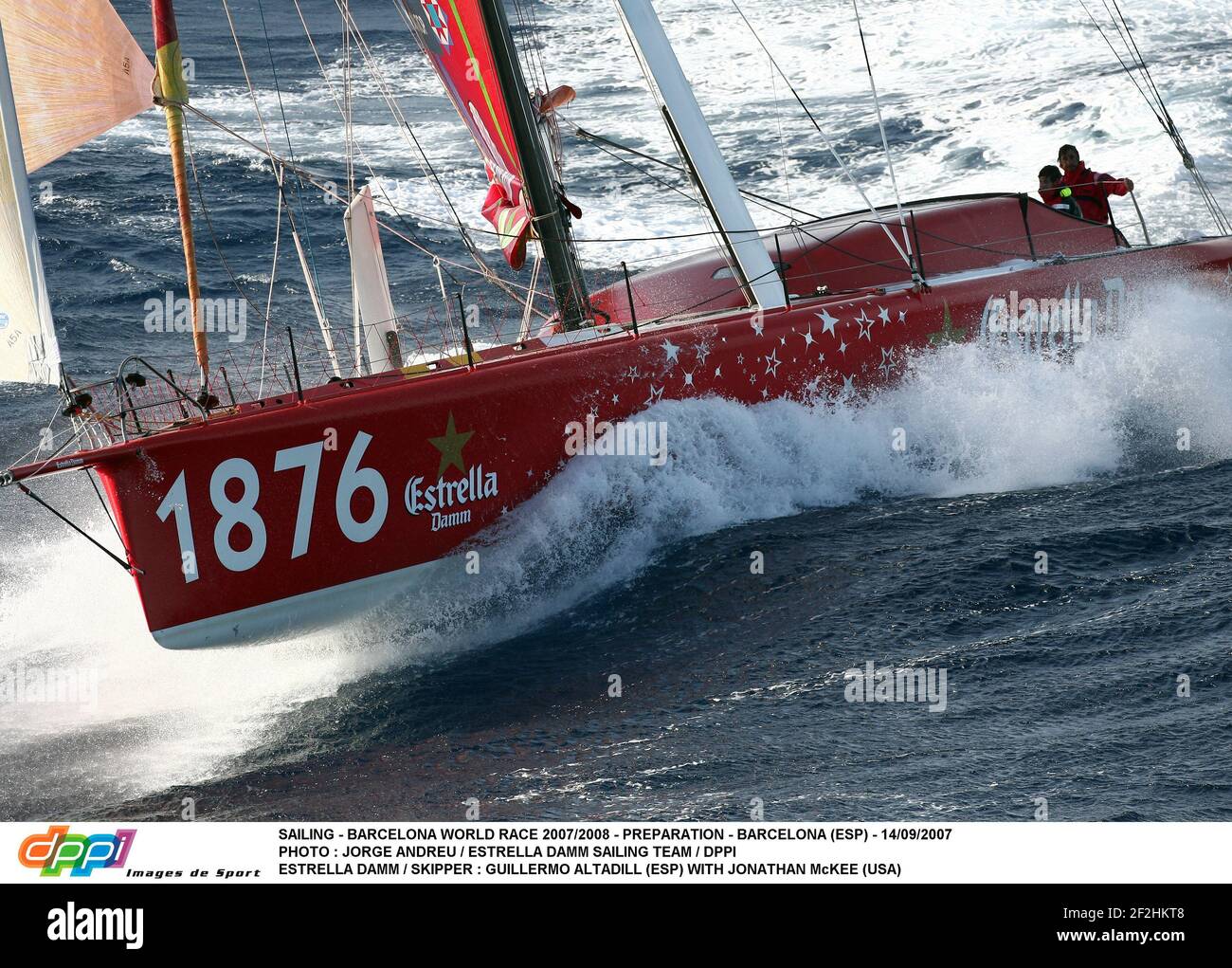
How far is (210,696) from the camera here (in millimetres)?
6238

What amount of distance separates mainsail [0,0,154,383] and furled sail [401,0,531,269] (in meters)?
1.78

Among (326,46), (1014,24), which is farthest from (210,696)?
(326,46)

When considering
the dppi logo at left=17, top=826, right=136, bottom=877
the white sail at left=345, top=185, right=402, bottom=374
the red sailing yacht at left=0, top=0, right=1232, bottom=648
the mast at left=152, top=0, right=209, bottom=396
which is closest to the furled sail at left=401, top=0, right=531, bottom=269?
the red sailing yacht at left=0, top=0, right=1232, bottom=648

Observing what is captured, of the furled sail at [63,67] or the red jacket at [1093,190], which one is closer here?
the furled sail at [63,67]

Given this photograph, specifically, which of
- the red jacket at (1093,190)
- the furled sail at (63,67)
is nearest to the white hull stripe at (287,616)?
the furled sail at (63,67)

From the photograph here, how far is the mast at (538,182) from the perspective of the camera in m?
7.30

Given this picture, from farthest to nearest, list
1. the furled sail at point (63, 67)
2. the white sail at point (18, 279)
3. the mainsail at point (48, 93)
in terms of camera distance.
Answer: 1. the furled sail at point (63, 67)
2. the mainsail at point (48, 93)
3. the white sail at point (18, 279)

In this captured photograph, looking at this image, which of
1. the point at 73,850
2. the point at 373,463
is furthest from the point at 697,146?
the point at 73,850

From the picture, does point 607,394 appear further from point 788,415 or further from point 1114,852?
point 1114,852

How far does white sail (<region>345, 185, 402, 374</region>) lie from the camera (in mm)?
7473

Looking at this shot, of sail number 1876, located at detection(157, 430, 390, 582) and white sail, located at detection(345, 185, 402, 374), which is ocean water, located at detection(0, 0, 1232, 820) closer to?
sail number 1876, located at detection(157, 430, 390, 582)

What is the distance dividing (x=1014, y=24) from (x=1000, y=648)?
1592cm

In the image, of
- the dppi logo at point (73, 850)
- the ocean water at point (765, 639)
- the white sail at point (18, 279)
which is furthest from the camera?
the white sail at point (18, 279)

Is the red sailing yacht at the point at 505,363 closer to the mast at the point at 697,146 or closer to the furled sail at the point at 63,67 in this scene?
the mast at the point at 697,146
